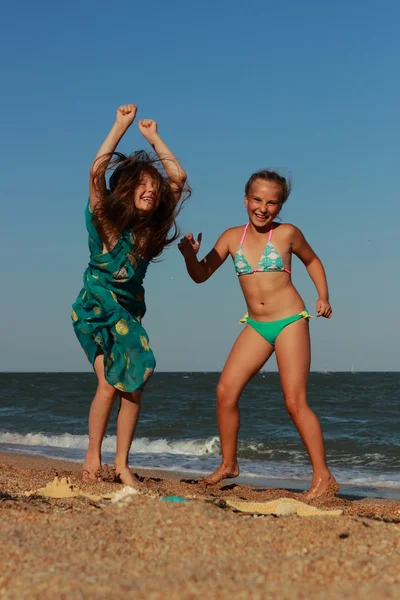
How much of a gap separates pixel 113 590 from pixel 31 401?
2303cm

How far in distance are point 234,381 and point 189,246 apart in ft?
2.89

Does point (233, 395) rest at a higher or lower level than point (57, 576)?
higher

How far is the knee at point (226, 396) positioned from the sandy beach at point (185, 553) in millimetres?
1839

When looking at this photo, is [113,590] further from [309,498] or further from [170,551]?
[309,498]

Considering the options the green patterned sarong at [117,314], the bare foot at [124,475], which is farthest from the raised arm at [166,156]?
the bare foot at [124,475]

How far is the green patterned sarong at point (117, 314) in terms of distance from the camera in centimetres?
446

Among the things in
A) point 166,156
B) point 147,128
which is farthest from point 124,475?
point 147,128

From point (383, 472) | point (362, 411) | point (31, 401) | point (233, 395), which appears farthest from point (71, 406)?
point (233, 395)

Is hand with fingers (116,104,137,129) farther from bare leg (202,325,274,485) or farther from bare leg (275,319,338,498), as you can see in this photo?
bare leg (275,319,338,498)

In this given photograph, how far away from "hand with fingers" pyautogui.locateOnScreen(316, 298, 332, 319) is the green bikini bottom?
0.24 ft

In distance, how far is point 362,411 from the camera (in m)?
19.1

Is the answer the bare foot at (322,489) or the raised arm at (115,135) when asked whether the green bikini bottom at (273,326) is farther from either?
the raised arm at (115,135)

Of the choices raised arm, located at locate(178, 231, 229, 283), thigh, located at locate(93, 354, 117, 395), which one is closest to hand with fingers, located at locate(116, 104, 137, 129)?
raised arm, located at locate(178, 231, 229, 283)

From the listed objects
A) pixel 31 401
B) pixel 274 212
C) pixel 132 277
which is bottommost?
pixel 31 401
